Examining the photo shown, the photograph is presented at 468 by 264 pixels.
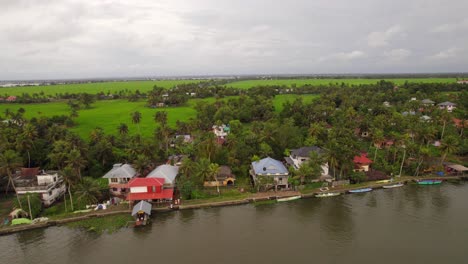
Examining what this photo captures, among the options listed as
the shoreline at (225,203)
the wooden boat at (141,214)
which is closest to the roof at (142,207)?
the wooden boat at (141,214)

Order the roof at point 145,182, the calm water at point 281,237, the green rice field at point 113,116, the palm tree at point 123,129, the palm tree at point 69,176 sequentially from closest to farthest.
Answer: the calm water at point 281,237, the palm tree at point 69,176, the roof at point 145,182, the palm tree at point 123,129, the green rice field at point 113,116

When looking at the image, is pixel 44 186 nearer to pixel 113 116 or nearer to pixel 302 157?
pixel 302 157

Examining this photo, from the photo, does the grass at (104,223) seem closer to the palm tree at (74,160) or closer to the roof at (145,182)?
the roof at (145,182)

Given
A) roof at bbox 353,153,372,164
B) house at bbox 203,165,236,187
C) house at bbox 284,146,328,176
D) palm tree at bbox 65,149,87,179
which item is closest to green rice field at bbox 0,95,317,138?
palm tree at bbox 65,149,87,179

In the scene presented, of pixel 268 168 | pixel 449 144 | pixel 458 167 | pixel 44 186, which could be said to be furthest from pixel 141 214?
pixel 458 167

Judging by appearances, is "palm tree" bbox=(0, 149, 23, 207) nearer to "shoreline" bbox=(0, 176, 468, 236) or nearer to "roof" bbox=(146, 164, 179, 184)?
"shoreline" bbox=(0, 176, 468, 236)

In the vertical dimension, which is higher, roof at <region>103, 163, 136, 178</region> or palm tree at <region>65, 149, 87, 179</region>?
palm tree at <region>65, 149, 87, 179</region>
